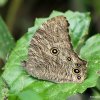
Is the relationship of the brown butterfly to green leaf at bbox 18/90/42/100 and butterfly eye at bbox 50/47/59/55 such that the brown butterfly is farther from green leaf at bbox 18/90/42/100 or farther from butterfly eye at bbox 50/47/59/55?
green leaf at bbox 18/90/42/100

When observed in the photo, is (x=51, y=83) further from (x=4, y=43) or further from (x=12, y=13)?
(x=12, y=13)

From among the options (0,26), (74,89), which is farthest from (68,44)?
(0,26)

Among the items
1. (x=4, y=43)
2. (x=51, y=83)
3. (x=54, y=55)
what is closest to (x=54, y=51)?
(x=54, y=55)

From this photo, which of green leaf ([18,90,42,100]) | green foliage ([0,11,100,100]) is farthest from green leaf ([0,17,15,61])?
green leaf ([18,90,42,100])

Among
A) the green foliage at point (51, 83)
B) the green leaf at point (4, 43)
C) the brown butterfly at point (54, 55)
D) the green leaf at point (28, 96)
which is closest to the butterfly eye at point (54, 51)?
the brown butterfly at point (54, 55)

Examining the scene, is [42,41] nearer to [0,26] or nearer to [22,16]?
[0,26]

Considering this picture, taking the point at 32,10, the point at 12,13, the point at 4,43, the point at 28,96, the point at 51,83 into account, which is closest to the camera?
the point at 28,96
